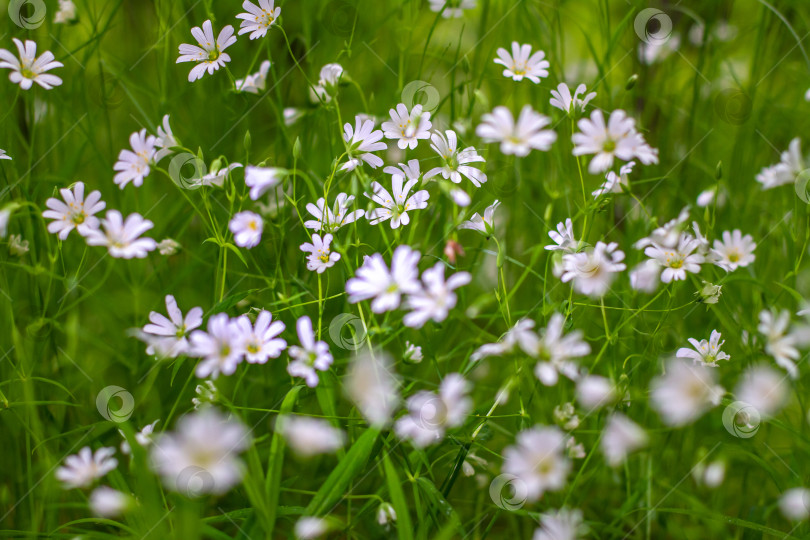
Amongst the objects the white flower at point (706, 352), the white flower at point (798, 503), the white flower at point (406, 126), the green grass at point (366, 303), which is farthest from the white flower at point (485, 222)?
the white flower at point (798, 503)

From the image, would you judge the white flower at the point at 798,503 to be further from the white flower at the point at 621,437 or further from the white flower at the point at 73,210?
the white flower at the point at 73,210

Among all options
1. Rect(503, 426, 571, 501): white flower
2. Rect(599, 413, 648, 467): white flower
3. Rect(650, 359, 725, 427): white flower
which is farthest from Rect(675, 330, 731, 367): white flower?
Rect(503, 426, 571, 501): white flower

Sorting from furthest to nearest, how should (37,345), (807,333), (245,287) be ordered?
(245,287) → (37,345) → (807,333)

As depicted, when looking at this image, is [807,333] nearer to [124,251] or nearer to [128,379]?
[124,251]

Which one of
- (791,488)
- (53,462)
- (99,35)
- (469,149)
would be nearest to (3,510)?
(53,462)

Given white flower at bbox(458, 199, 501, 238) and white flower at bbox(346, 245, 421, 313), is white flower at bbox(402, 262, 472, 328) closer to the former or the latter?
white flower at bbox(346, 245, 421, 313)

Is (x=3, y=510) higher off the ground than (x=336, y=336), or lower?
lower
